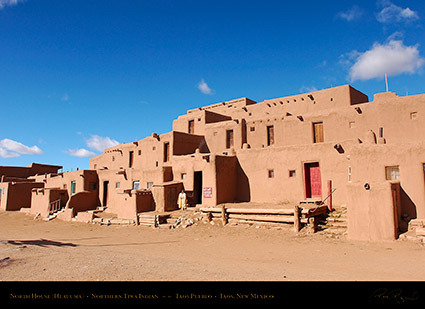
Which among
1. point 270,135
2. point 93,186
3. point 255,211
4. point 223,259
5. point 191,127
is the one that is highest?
point 191,127

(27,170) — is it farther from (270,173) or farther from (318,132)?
(318,132)

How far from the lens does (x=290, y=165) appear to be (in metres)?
17.1

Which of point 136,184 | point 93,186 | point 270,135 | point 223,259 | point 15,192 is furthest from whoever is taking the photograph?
point 15,192

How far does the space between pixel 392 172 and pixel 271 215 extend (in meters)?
5.37

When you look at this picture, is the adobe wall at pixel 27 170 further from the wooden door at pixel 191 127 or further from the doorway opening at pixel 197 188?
the doorway opening at pixel 197 188

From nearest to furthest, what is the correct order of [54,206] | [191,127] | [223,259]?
[223,259] → [54,206] → [191,127]

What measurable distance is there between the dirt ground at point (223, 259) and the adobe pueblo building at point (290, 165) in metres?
1.81

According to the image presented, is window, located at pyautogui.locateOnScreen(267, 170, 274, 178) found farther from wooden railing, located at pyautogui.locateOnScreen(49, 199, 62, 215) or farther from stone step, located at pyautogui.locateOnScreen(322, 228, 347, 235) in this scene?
wooden railing, located at pyautogui.locateOnScreen(49, 199, 62, 215)

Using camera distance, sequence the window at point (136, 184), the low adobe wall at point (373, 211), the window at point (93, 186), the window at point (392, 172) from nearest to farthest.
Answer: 1. the low adobe wall at point (373, 211)
2. the window at point (392, 172)
3. the window at point (136, 184)
4. the window at point (93, 186)

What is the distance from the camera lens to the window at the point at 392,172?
12.9 meters

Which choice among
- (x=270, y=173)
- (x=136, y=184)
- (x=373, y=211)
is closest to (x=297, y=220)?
(x=373, y=211)

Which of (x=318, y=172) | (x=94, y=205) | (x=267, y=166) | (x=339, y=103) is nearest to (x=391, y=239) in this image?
(x=318, y=172)

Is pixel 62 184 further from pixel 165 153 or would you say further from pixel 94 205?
pixel 165 153

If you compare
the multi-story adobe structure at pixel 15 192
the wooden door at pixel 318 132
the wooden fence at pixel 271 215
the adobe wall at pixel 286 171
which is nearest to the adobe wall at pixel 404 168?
the adobe wall at pixel 286 171
